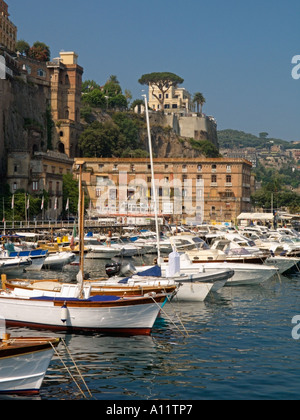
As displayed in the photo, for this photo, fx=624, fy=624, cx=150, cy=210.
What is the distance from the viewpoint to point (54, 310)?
1001 inches

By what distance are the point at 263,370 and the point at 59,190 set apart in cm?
7690

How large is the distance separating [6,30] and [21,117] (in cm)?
→ 2292

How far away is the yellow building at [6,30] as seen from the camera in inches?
4455

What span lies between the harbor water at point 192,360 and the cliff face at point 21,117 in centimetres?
6640

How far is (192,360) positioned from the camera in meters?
21.9

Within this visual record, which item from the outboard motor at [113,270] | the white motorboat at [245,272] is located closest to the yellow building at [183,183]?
the white motorboat at [245,272]

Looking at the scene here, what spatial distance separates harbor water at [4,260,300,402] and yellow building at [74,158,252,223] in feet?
258

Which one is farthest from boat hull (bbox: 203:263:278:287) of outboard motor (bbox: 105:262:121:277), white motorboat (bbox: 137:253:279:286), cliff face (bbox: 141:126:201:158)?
cliff face (bbox: 141:126:201:158)

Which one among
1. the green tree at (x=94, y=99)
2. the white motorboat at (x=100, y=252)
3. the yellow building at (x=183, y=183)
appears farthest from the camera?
the green tree at (x=94, y=99)

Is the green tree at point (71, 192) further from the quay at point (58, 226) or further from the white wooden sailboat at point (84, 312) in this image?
the white wooden sailboat at point (84, 312)

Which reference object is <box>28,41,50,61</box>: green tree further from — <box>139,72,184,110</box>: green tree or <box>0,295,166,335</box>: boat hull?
<box>0,295,166,335</box>: boat hull

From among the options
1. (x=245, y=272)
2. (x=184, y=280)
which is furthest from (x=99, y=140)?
(x=184, y=280)

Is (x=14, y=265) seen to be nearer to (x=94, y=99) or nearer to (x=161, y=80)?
(x=94, y=99)
